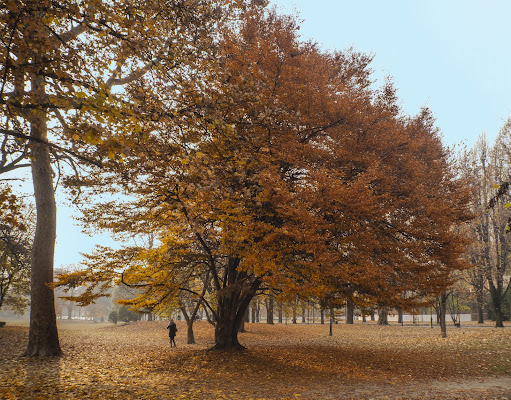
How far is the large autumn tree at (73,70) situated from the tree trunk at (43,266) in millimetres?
33

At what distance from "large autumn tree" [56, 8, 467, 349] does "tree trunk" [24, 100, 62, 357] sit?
1470mm

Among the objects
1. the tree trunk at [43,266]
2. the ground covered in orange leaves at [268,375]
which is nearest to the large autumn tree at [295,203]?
the tree trunk at [43,266]

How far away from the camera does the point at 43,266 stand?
13.0 m

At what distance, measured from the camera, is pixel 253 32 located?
14062mm

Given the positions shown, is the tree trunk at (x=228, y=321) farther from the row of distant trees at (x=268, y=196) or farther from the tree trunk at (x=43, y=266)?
the tree trunk at (x=43, y=266)

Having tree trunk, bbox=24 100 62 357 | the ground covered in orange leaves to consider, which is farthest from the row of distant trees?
the ground covered in orange leaves

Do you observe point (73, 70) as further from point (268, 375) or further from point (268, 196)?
point (268, 375)

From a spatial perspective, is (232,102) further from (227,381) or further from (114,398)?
(227,381)

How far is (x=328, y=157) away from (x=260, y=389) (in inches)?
310

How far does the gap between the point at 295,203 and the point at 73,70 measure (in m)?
6.76

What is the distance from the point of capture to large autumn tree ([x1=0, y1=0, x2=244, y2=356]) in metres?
5.59

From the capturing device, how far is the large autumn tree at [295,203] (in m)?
10.5

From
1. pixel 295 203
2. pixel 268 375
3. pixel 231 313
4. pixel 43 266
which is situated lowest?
pixel 268 375

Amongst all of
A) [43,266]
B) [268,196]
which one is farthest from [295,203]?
[43,266]
